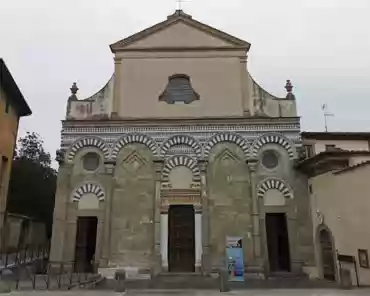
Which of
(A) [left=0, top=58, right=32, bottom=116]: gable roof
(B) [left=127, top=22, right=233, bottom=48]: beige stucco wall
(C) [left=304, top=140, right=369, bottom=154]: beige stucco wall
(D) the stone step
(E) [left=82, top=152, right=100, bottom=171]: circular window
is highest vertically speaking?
(B) [left=127, top=22, right=233, bottom=48]: beige stucco wall

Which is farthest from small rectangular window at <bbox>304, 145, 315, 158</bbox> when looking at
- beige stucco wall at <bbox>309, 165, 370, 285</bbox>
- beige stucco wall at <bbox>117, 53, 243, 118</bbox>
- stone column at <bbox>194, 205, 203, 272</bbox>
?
stone column at <bbox>194, 205, 203, 272</bbox>

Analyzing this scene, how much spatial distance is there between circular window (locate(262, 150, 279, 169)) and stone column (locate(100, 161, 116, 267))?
22.4 feet

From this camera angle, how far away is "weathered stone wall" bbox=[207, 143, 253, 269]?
56.5ft

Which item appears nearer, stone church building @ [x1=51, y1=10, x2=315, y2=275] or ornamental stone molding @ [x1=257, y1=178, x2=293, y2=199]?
stone church building @ [x1=51, y1=10, x2=315, y2=275]

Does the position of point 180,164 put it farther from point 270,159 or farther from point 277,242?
point 277,242

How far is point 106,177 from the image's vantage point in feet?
59.4

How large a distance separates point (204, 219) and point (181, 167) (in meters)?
2.57

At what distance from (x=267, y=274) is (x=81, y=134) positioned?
10251 millimetres

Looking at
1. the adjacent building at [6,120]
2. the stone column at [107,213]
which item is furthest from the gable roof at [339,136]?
the adjacent building at [6,120]

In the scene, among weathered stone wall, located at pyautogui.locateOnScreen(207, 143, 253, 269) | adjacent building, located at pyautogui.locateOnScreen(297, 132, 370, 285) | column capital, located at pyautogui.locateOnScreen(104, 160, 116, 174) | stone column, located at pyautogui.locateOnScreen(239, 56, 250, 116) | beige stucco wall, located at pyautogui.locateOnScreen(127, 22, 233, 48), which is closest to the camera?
adjacent building, located at pyautogui.locateOnScreen(297, 132, 370, 285)

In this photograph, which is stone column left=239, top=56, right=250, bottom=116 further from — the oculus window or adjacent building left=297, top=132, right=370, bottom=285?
adjacent building left=297, top=132, right=370, bottom=285

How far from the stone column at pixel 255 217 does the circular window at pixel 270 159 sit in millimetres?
576

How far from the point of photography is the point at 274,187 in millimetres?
17844

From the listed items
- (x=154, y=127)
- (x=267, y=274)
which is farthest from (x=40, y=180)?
(x=267, y=274)
